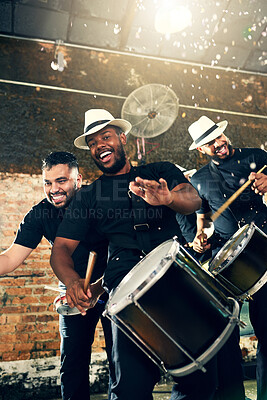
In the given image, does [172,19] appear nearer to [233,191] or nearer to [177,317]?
[233,191]

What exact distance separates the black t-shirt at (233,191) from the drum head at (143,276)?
1611 millimetres

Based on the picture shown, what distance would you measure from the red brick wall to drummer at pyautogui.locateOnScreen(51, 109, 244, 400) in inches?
66.8

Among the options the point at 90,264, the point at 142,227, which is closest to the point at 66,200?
the point at 142,227

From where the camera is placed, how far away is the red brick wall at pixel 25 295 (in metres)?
3.51

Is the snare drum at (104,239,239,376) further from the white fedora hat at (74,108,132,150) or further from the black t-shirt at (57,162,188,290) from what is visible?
the white fedora hat at (74,108,132,150)

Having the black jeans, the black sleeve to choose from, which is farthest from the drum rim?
the black sleeve

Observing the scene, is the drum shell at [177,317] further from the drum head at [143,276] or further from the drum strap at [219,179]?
the drum strap at [219,179]

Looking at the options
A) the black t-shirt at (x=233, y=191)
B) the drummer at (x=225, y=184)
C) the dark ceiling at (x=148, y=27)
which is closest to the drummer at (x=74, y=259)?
the drummer at (x=225, y=184)

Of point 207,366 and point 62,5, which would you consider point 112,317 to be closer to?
point 207,366

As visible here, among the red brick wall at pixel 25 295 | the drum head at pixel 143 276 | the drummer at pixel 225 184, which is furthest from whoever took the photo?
the red brick wall at pixel 25 295

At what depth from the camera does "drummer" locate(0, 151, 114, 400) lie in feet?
8.02

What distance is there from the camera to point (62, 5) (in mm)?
4133

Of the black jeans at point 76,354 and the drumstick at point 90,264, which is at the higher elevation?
the drumstick at point 90,264

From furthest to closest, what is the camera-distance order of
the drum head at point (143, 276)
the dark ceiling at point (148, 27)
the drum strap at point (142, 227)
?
1. the dark ceiling at point (148, 27)
2. the drum strap at point (142, 227)
3. the drum head at point (143, 276)
